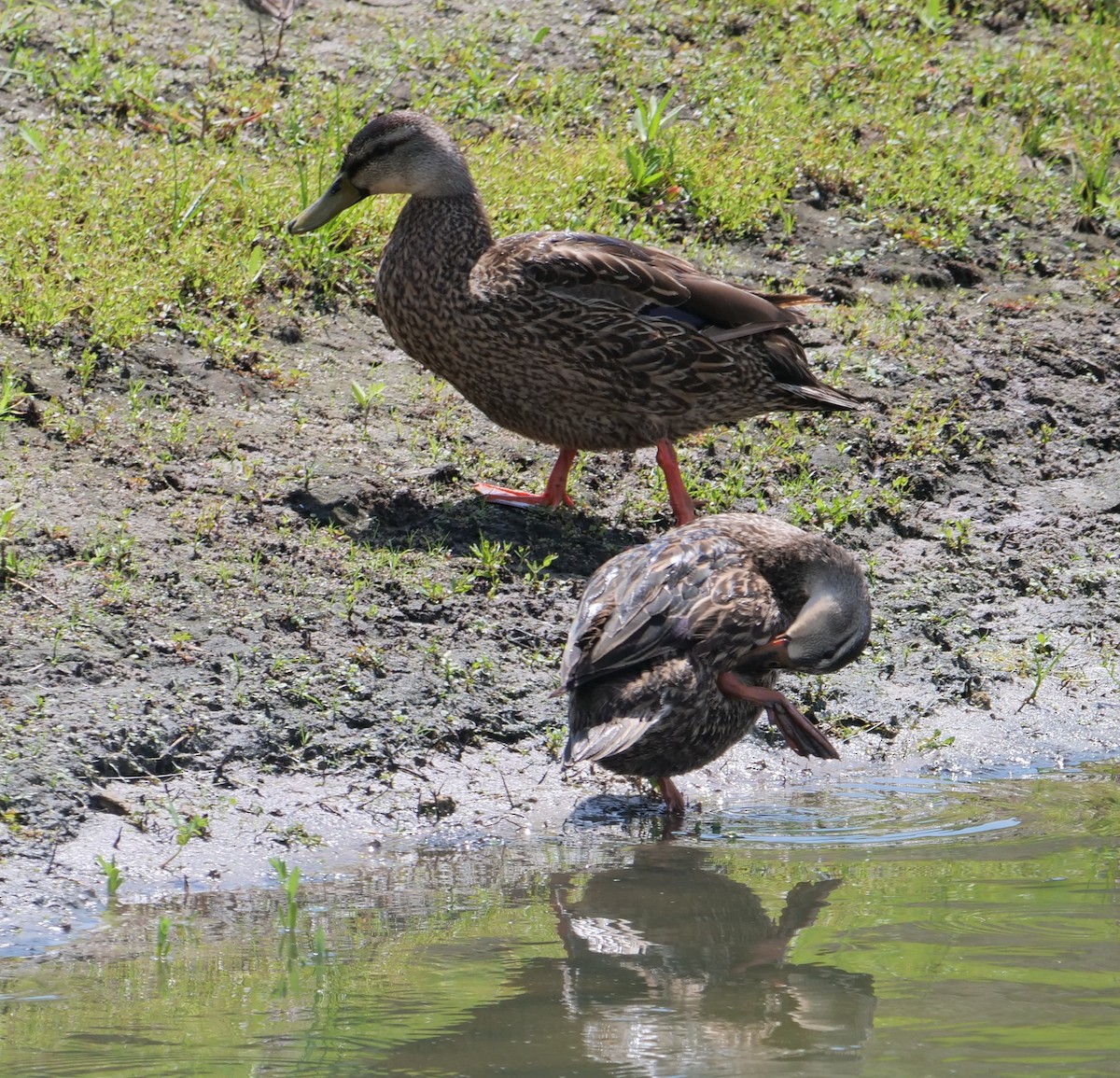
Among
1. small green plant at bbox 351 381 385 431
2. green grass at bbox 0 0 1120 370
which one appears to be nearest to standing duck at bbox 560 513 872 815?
small green plant at bbox 351 381 385 431

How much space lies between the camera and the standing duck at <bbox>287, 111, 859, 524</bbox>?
681cm

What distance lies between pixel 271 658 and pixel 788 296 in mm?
2877

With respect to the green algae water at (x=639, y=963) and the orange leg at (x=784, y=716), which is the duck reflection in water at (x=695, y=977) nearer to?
the green algae water at (x=639, y=963)

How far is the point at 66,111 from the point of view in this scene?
8.95 metres

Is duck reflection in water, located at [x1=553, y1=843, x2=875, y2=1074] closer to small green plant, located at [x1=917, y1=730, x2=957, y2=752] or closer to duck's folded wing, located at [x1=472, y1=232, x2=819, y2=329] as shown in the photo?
small green plant, located at [x1=917, y1=730, x2=957, y2=752]

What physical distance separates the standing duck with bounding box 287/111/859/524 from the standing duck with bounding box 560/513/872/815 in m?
1.07

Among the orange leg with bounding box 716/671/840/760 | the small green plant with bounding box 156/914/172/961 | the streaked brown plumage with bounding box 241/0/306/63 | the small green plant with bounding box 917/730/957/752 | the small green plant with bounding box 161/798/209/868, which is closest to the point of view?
the small green plant with bounding box 156/914/172/961

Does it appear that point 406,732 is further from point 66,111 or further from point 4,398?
point 66,111

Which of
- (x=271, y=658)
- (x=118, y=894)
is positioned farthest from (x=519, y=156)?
(x=118, y=894)

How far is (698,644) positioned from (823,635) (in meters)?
0.42

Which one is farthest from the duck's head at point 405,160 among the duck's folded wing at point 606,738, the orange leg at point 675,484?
the duck's folded wing at point 606,738

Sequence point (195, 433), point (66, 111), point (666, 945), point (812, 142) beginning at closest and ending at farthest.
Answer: point (666, 945) → point (195, 433) → point (66, 111) → point (812, 142)

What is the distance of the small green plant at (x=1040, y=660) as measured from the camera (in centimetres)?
630

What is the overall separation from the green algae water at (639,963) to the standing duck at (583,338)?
1980 mm
